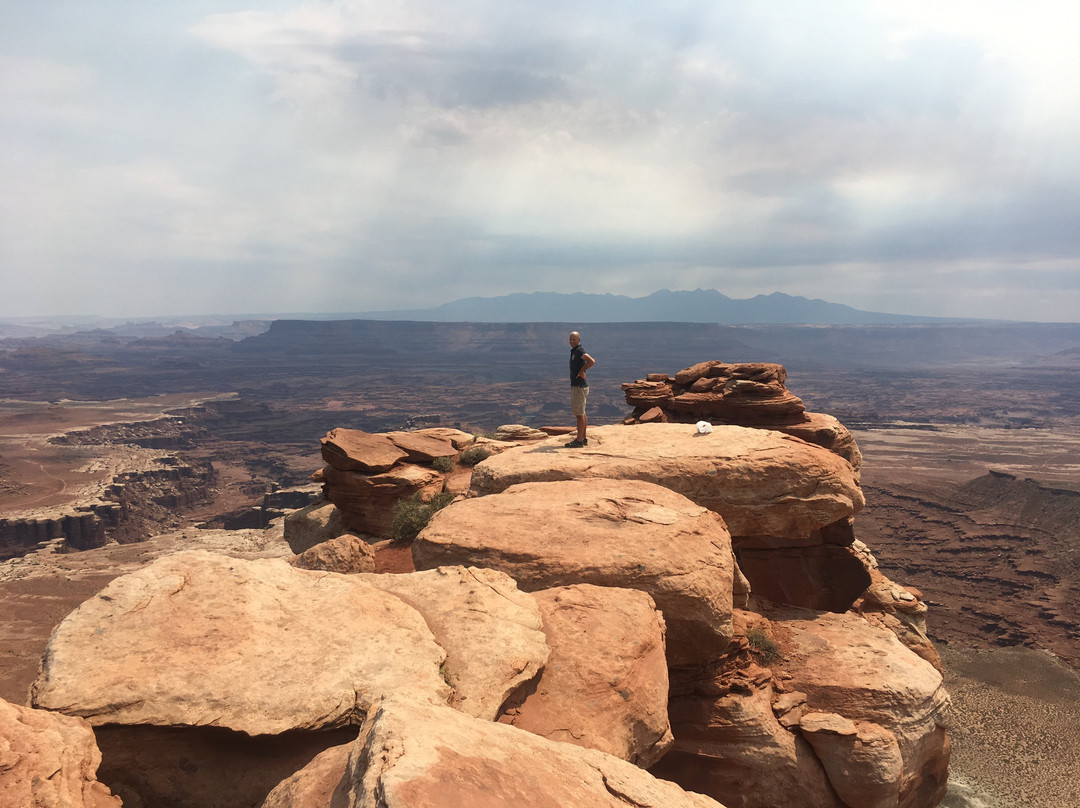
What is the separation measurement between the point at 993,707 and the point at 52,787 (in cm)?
3493

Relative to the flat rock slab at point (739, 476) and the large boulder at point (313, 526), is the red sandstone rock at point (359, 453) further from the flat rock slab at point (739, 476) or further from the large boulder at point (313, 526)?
the flat rock slab at point (739, 476)

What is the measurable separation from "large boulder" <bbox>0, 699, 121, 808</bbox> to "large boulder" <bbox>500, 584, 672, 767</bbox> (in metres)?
3.31

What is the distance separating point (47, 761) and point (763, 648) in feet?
32.1

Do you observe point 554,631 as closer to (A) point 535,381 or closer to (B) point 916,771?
(B) point 916,771

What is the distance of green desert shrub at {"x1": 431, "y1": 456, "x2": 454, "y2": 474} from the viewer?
766 inches

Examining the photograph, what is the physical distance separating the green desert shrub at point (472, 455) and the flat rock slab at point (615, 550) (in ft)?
31.1

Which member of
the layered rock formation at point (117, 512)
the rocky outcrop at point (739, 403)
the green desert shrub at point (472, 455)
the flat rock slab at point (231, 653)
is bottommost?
the layered rock formation at point (117, 512)

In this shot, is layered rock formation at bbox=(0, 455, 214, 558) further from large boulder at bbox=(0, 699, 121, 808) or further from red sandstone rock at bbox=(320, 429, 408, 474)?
large boulder at bbox=(0, 699, 121, 808)

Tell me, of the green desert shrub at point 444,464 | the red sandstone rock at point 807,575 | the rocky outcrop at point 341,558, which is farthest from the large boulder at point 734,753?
the green desert shrub at point 444,464

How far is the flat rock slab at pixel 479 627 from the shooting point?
19.5 feet

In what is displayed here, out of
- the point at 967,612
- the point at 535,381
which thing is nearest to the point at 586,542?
the point at 967,612

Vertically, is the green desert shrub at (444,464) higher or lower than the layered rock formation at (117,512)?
higher

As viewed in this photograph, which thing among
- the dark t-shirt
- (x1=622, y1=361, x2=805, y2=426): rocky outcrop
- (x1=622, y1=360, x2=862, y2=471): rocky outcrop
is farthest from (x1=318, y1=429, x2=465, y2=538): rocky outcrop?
(x1=622, y1=361, x2=805, y2=426): rocky outcrop

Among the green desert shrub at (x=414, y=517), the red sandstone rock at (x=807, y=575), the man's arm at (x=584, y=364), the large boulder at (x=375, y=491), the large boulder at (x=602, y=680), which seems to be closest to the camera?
the large boulder at (x=602, y=680)
